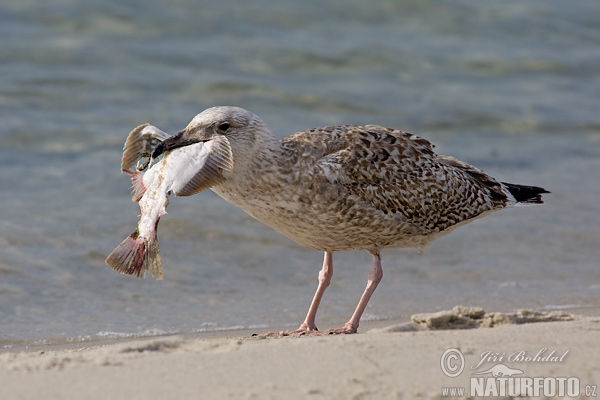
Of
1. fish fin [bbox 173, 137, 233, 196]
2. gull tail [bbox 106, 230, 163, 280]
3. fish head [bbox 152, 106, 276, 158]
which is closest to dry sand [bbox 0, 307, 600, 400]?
gull tail [bbox 106, 230, 163, 280]

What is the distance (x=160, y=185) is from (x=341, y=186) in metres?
1.33

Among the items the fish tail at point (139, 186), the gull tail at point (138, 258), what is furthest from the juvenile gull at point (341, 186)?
the gull tail at point (138, 258)

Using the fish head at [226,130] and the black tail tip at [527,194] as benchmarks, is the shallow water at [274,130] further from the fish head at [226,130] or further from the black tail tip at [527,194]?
the fish head at [226,130]

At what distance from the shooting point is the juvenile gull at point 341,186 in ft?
18.9

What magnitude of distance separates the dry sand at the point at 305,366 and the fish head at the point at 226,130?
142cm

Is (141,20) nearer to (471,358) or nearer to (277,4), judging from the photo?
(277,4)

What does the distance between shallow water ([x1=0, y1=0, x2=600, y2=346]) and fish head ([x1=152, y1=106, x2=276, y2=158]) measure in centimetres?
157

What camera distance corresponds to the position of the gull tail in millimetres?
5043

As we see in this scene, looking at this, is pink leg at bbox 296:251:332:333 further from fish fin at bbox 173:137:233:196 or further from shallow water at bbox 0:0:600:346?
fish fin at bbox 173:137:233:196

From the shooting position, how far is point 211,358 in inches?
168

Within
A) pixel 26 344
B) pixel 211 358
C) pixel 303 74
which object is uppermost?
pixel 303 74

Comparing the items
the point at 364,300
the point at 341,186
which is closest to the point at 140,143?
the point at 341,186

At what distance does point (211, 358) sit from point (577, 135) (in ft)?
31.4

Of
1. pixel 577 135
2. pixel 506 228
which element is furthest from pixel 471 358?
pixel 577 135
